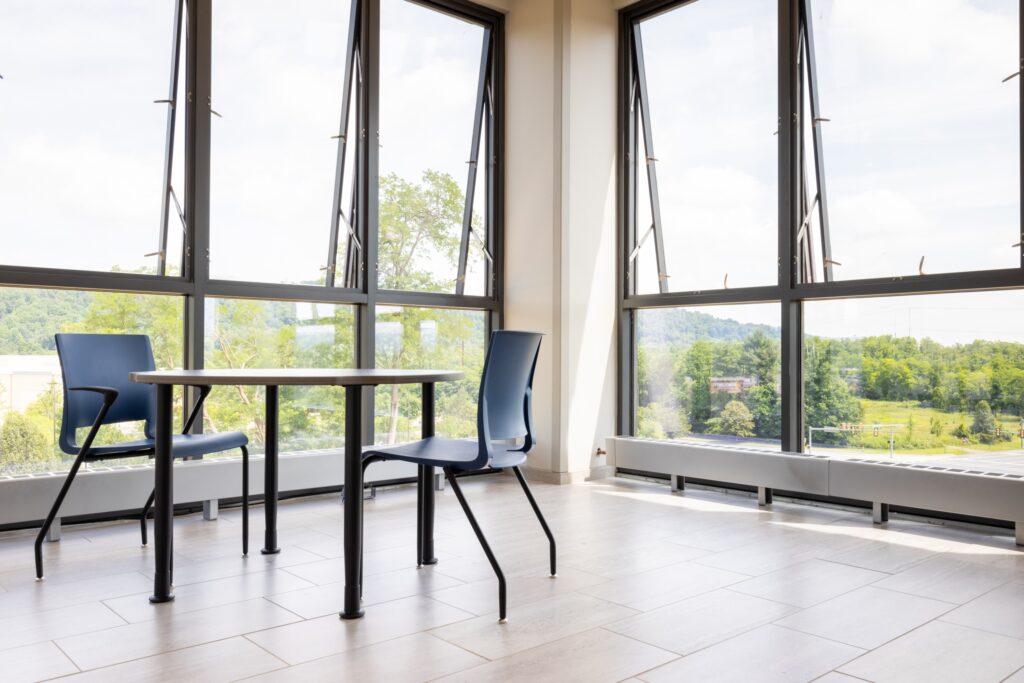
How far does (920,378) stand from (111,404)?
13.0ft

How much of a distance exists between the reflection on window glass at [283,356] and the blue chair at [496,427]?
1903 mm

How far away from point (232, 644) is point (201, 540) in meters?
1.42

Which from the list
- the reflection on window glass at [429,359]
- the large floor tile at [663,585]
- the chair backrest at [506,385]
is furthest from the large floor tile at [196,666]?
the reflection on window glass at [429,359]

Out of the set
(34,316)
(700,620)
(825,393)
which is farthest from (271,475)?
(825,393)

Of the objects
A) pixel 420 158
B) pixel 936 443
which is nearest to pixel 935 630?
pixel 936 443

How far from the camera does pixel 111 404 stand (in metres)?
3.01

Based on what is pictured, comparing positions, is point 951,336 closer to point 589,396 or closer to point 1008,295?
point 1008,295

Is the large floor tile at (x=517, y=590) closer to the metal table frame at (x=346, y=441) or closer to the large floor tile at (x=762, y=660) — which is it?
the metal table frame at (x=346, y=441)

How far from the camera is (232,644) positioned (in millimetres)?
2271

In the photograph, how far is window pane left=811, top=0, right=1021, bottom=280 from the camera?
392 cm

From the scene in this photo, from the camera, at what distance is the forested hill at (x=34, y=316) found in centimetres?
374

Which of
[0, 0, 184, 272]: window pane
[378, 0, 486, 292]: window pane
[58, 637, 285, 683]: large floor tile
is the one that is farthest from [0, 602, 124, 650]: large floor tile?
[378, 0, 486, 292]: window pane

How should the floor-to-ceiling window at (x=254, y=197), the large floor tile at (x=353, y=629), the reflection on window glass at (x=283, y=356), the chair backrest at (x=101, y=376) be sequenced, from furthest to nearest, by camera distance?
the reflection on window glass at (x=283, y=356)
the floor-to-ceiling window at (x=254, y=197)
the chair backrest at (x=101, y=376)
the large floor tile at (x=353, y=629)

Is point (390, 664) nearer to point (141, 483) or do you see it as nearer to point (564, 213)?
point (141, 483)
